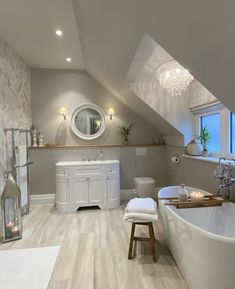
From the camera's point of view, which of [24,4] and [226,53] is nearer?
[226,53]

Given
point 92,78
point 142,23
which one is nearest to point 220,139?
point 142,23

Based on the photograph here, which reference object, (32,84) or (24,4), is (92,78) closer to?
(32,84)

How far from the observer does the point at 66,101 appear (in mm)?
4176

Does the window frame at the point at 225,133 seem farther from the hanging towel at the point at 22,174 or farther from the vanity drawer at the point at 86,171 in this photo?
the hanging towel at the point at 22,174

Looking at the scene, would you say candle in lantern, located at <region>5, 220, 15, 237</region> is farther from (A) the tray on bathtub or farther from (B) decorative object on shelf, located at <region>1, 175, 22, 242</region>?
(A) the tray on bathtub

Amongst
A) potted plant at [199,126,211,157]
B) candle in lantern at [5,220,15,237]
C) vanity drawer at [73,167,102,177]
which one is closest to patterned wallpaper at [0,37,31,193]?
candle in lantern at [5,220,15,237]

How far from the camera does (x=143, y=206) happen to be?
2.19 metres

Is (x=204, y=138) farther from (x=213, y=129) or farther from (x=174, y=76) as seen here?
(x=174, y=76)

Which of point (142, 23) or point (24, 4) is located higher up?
point (24, 4)

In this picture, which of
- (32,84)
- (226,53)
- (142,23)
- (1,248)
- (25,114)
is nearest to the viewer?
(226,53)

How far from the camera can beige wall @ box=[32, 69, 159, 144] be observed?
13.5 ft

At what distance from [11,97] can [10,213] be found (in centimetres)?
176

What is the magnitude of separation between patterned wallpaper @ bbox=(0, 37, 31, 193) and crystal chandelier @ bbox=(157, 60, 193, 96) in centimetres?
226

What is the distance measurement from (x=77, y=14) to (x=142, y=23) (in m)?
1.16
